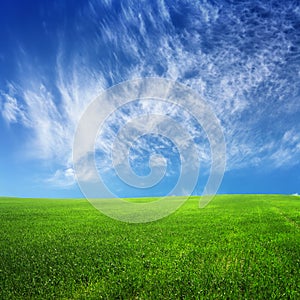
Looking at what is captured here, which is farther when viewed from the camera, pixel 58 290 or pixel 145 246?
pixel 145 246

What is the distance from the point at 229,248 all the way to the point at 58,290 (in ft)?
32.6

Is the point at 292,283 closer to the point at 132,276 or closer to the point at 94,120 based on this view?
the point at 132,276

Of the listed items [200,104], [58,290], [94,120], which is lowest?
[58,290]

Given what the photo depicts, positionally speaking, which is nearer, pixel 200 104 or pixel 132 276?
pixel 132 276

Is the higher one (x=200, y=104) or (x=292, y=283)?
(x=200, y=104)

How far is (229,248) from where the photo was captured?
53.2 ft

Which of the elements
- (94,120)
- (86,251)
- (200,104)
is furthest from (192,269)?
(200,104)

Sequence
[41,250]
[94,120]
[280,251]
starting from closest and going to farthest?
[280,251] < [41,250] < [94,120]

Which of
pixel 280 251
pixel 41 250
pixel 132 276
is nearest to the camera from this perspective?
pixel 132 276

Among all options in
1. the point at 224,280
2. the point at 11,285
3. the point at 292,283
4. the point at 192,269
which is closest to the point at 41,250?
the point at 11,285

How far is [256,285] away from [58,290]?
7.84m

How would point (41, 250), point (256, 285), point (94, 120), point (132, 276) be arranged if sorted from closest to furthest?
point (256, 285)
point (132, 276)
point (41, 250)
point (94, 120)

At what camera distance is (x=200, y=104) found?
2680 cm

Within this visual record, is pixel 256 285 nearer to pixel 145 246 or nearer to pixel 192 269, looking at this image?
pixel 192 269
